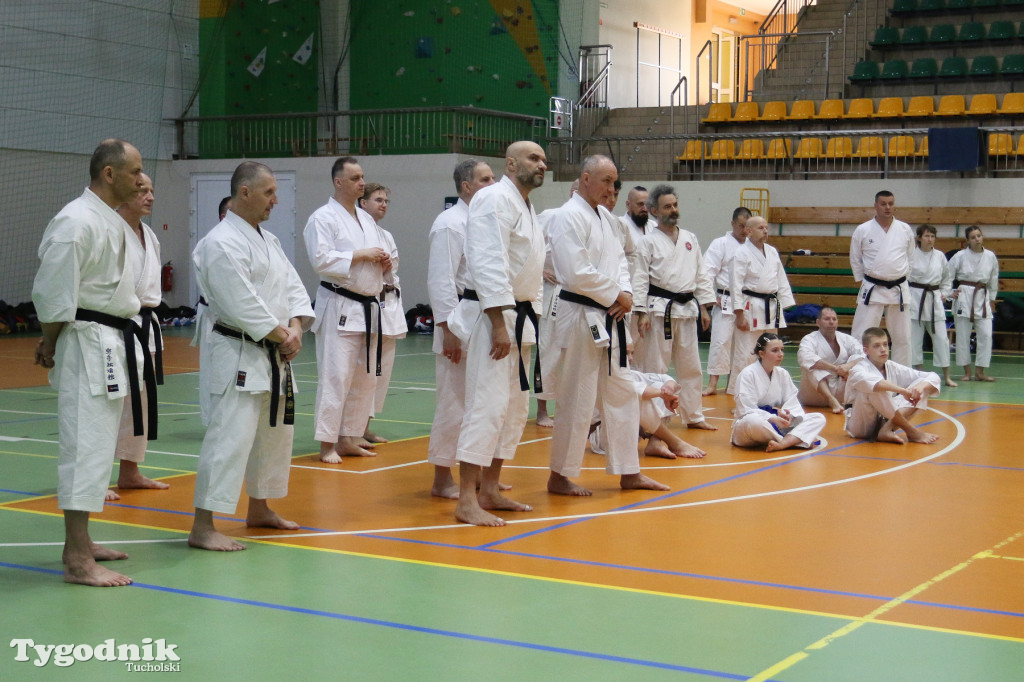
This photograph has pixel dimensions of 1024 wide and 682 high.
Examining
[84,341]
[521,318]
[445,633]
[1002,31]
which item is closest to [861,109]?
[1002,31]

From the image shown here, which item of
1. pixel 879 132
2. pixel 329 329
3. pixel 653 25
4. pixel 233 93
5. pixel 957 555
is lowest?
pixel 957 555

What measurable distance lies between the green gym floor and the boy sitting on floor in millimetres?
633

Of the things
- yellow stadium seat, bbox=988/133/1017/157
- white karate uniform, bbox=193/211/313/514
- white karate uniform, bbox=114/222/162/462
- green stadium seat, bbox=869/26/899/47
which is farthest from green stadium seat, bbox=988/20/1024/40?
white karate uniform, bbox=193/211/313/514

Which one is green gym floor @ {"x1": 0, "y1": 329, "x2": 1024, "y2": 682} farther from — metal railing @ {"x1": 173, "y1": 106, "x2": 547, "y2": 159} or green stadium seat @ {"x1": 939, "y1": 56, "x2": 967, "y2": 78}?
green stadium seat @ {"x1": 939, "y1": 56, "x2": 967, "y2": 78}

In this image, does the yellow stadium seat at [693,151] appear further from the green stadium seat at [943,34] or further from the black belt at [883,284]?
the black belt at [883,284]

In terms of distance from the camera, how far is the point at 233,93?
67.4 feet

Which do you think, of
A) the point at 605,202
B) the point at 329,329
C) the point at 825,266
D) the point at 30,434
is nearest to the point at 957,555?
the point at 605,202

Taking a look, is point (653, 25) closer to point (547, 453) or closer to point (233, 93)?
point (233, 93)

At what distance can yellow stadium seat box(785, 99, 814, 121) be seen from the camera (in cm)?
1848

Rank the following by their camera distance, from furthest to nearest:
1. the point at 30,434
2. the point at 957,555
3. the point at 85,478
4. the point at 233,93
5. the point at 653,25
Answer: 1. the point at 653,25
2. the point at 233,93
3. the point at 30,434
4. the point at 957,555
5. the point at 85,478

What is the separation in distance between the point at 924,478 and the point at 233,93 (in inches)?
660

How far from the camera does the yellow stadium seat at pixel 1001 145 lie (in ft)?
52.1

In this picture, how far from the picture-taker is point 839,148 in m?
17.2

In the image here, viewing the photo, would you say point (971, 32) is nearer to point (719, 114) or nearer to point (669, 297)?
point (719, 114)
